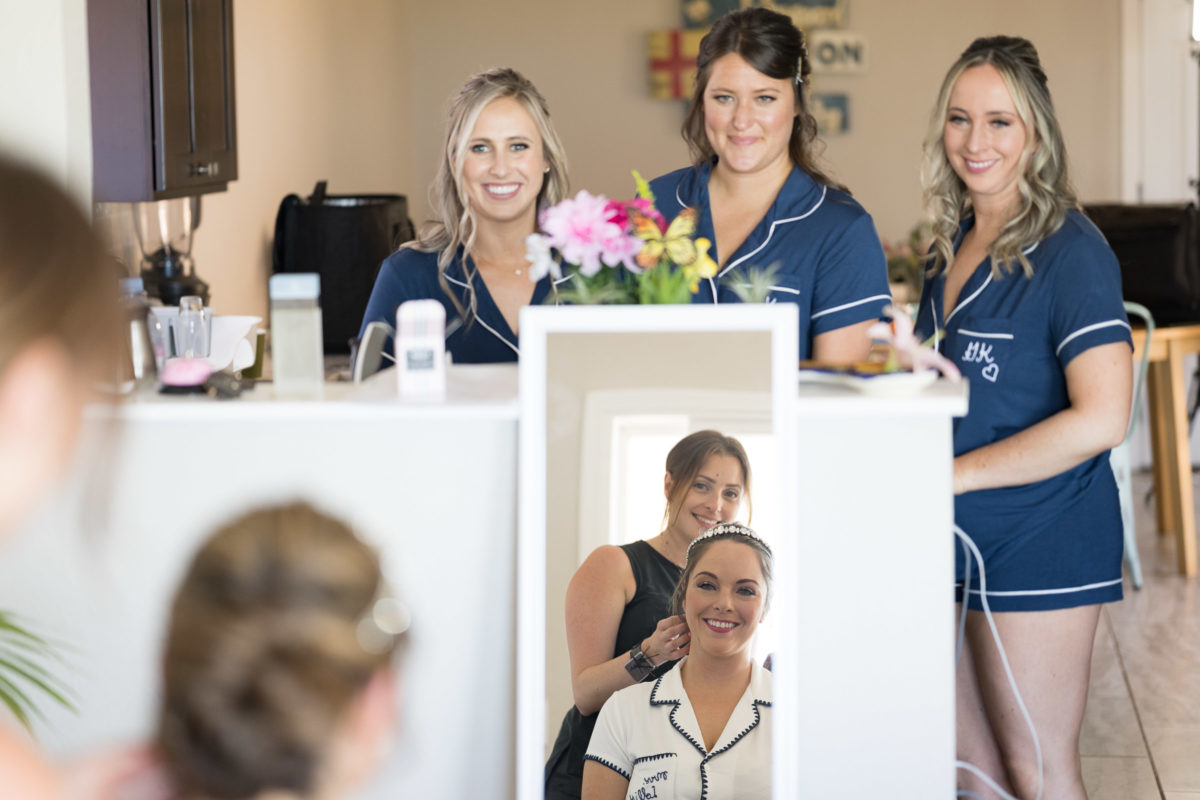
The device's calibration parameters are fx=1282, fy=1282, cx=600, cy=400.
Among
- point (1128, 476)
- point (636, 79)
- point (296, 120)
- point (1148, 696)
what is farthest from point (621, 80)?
point (1148, 696)

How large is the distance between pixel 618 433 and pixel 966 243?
3.19ft

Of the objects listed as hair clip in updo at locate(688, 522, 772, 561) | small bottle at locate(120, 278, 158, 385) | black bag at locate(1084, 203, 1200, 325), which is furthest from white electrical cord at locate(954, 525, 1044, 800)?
black bag at locate(1084, 203, 1200, 325)

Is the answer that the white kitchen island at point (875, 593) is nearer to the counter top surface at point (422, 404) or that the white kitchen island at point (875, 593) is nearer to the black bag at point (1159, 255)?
the counter top surface at point (422, 404)

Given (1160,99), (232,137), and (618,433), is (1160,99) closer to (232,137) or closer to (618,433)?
(232,137)

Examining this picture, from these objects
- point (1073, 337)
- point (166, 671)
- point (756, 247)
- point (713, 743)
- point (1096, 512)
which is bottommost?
point (713, 743)

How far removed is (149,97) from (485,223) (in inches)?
30.5

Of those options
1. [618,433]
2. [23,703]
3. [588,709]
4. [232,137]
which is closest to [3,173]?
[618,433]

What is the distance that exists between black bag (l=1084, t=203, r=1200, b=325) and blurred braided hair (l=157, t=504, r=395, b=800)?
4455mm

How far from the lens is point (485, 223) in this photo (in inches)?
97.3

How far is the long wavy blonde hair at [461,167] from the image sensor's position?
7.86ft

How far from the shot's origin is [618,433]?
174cm

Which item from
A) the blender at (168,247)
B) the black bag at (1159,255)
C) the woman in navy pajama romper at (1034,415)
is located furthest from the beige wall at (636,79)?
the woman in navy pajama romper at (1034,415)

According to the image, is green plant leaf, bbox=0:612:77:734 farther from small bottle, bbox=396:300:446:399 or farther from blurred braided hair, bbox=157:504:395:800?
blurred braided hair, bbox=157:504:395:800

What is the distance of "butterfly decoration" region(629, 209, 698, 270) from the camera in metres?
1.79
